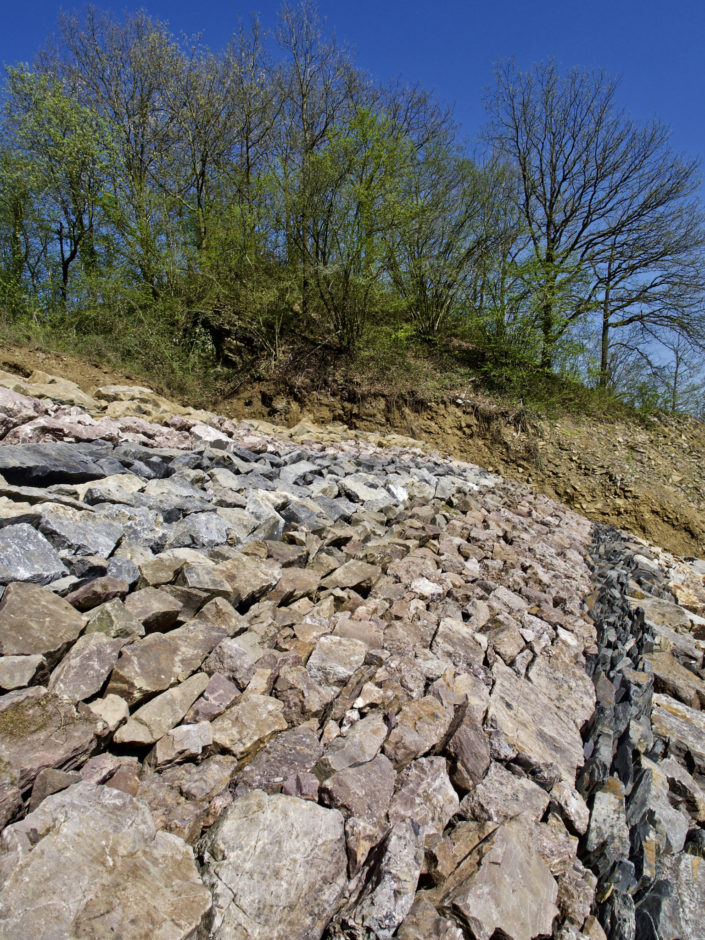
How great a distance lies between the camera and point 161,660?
178 cm

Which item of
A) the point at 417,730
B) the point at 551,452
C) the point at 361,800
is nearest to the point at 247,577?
the point at 417,730

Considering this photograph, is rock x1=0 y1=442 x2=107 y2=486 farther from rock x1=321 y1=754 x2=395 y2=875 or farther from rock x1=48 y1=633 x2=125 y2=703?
rock x1=321 y1=754 x2=395 y2=875

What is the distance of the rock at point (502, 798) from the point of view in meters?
1.61

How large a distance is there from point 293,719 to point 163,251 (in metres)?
11.7

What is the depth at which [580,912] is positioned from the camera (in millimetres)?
1396

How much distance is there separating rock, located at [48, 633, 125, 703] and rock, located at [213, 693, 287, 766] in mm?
430

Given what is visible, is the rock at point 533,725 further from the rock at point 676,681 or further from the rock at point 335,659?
the rock at point 676,681

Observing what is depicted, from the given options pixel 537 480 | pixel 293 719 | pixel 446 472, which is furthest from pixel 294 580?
pixel 537 480

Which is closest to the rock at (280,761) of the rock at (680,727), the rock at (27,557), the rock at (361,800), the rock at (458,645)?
the rock at (361,800)

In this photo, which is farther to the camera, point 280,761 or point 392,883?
point 280,761

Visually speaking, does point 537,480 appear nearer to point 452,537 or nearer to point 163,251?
point 452,537

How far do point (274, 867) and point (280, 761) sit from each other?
0.33 meters

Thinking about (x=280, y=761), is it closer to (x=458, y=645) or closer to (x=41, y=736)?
(x=41, y=736)

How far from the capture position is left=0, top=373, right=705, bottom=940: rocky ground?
122 centimetres
